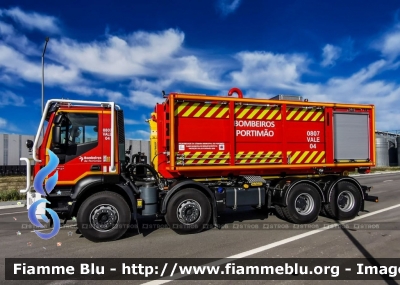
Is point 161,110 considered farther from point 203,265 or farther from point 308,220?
point 308,220

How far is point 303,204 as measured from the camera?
25.1ft

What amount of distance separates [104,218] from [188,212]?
1.72 metres

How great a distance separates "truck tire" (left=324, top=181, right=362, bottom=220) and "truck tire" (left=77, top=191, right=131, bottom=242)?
5.03 m

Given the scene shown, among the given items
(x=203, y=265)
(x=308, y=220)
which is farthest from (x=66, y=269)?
(x=308, y=220)

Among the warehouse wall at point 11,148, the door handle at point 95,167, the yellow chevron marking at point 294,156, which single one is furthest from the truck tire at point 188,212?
the warehouse wall at point 11,148

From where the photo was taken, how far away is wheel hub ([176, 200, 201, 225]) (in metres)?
6.58

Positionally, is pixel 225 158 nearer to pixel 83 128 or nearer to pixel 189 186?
pixel 189 186

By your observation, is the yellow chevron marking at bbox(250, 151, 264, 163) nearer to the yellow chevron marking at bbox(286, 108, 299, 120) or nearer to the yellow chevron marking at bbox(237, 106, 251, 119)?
the yellow chevron marking at bbox(237, 106, 251, 119)

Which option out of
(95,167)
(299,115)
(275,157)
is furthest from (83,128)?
(299,115)

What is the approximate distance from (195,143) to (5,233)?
4782 mm

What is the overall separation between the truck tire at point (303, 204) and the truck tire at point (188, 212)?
6.72ft

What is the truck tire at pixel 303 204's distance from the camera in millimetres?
7402

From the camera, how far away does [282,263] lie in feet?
15.8

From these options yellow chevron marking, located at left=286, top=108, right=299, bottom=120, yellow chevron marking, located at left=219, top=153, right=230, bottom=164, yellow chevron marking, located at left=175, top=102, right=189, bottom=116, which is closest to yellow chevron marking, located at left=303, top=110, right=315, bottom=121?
yellow chevron marking, located at left=286, top=108, right=299, bottom=120
